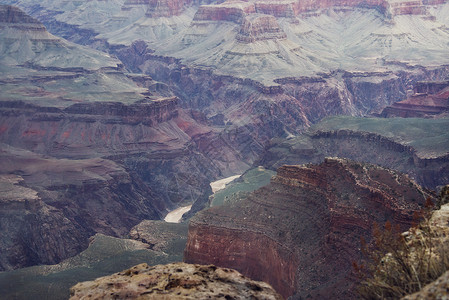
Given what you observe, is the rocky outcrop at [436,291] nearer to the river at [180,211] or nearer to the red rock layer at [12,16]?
the river at [180,211]

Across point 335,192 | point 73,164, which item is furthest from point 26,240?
point 335,192

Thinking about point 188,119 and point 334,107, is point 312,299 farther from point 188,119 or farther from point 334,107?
point 334,107

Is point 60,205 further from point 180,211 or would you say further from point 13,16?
point 13,16

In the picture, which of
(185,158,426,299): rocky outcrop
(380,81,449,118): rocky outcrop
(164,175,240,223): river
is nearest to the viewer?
(185,158,426,299): rocky outcrop

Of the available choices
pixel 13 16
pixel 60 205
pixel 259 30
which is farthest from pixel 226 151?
pixel 13 16

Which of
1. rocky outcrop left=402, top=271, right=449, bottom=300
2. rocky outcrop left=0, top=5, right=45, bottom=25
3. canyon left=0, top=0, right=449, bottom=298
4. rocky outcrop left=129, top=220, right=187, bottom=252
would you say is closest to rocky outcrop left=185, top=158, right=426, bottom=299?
canyon left=0, top=0, right=449, bottom=298

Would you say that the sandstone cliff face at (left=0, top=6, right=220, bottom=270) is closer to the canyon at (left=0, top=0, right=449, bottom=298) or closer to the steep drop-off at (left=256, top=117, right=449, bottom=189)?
the canyon at (left=0, top=0, right=449, bottom=298)

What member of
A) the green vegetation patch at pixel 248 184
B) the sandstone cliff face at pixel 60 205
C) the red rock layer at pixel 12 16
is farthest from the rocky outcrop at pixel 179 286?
the red rock layer at pixel 12 16
